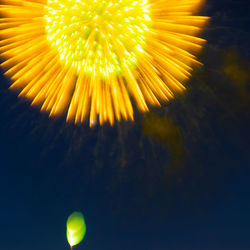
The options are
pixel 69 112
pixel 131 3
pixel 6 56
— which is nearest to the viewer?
pixel 131 3

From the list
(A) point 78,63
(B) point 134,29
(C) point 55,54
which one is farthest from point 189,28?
(C) point 55,54

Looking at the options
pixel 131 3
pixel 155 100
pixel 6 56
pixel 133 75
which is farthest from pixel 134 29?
pixel 6 56

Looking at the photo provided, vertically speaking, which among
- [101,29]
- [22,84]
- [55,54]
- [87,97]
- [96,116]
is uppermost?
[101,29]

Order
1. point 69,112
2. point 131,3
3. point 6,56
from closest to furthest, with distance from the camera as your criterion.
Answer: point 131,3 → point 6,56 → point 69,112

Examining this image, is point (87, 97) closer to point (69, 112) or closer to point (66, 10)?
point (69, 112)

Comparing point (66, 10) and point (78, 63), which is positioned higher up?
point (66, 10)

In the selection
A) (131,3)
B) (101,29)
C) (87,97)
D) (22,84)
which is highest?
(131,3)

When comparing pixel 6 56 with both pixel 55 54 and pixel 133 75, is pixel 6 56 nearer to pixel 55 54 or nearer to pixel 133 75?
pixel 55 54

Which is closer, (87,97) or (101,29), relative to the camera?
(101,29)

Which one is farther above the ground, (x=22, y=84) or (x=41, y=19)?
(x=41, y=19)
